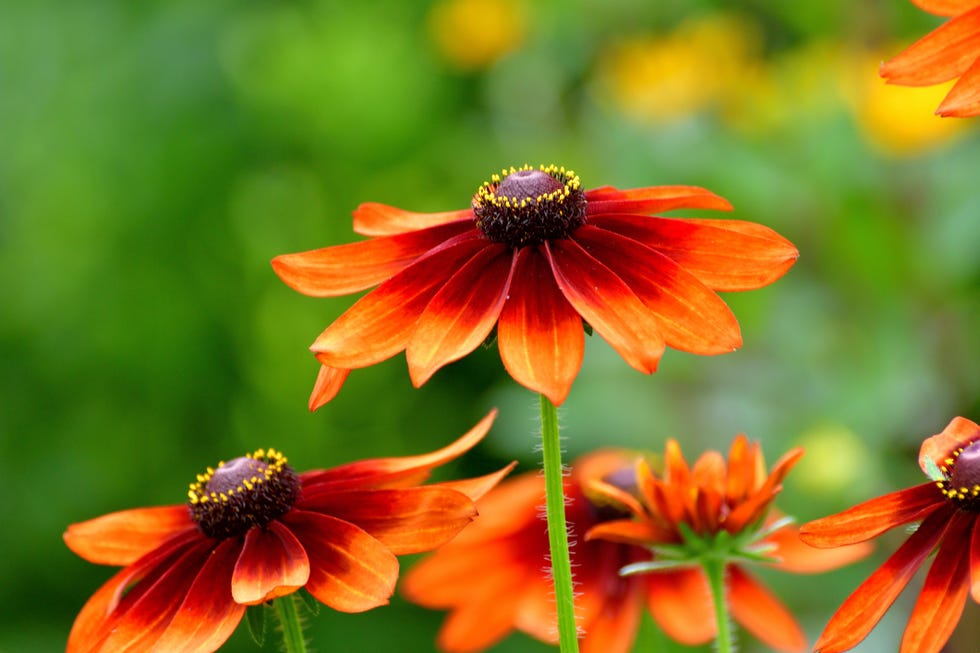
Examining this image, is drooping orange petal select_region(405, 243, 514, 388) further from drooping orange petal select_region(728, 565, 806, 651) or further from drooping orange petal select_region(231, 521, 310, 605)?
drooping orange petal select_region(728, 565, 806, 651)

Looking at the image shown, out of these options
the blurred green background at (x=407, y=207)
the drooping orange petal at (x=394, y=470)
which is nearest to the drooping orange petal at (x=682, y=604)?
the drooping orange petal at (x=394, y=470)

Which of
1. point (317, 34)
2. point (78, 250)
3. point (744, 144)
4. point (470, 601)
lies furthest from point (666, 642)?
point (317, 34)

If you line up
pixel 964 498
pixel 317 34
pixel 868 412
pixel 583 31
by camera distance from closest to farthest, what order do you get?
pixel 964 498, pixel 868 412, pixel 317 34, pixel 583 31

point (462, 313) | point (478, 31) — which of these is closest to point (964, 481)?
point (462, 313)

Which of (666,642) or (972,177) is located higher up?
(972,177)

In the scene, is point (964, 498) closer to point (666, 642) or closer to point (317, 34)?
point (666, 642)

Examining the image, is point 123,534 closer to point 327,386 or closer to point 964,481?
point 327,386

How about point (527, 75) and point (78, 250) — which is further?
point (527, 75)
